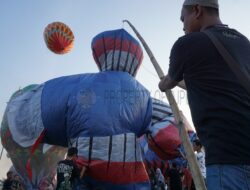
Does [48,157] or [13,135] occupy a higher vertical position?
[13,135]

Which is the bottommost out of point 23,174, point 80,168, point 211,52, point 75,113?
point 23,174

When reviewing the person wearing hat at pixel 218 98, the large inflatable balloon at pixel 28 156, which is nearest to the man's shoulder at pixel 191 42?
the person wearing hat at pixel 218 98

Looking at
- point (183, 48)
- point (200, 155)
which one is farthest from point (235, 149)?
point (200, 155)

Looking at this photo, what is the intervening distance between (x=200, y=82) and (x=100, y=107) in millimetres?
3639

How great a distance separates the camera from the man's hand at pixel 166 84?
1.90m

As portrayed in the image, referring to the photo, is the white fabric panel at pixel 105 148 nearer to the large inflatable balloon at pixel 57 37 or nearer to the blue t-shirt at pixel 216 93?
the large inflatable balloon at pixel 57 37

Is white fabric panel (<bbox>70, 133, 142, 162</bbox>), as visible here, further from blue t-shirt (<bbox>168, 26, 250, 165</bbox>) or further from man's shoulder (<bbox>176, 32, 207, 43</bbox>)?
man's shoulder (<bbox>176, 32, 207, 43</bbox>)

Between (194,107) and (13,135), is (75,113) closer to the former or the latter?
(13,135)

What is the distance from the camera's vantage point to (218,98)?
160 centimetres

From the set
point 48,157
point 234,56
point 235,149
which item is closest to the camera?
point 235,149

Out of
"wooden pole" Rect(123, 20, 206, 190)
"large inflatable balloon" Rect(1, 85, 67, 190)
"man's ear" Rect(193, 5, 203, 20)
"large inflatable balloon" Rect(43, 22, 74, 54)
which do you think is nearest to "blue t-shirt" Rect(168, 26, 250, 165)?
"man's ear" Rect(193, 5, 203, 20)

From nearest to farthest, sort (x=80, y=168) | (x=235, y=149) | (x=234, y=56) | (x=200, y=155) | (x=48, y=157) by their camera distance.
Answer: (x=235, y=149) < (x=234, y=56) < (x=80, y=168) < (x=200, y=155) < (x=48, y=157)

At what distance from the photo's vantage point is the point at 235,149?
1.52 m

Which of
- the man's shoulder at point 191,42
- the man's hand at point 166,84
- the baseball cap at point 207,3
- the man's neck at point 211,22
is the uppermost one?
the baseball cap at point 207,3
